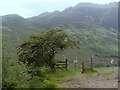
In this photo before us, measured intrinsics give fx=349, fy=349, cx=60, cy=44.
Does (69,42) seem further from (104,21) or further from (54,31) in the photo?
(104,21)

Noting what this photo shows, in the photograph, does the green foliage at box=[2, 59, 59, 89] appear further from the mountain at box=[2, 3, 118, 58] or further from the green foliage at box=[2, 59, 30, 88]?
the mountain at box=[2, 3, 118, 58]

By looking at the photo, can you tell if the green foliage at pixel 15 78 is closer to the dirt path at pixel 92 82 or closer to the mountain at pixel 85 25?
the dirt path at pixel 92 82

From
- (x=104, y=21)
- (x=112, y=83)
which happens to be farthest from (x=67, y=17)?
(x=112, y=83)

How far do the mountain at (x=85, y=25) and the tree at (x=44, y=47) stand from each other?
28.5 metres

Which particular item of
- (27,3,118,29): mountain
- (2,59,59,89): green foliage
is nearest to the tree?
(2,59,59,89): green foliage

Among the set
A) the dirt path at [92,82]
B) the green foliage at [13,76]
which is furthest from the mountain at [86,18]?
the green foliage at [13,76]

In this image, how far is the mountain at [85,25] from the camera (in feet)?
173

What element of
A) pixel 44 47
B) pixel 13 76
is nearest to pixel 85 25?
pixel 44 47

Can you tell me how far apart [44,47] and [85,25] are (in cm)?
5317

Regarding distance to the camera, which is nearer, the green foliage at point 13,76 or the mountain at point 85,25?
the green foliage at point 13,76

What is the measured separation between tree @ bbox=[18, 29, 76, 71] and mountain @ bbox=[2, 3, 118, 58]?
93.6 ft

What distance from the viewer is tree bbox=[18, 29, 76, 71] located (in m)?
17.2

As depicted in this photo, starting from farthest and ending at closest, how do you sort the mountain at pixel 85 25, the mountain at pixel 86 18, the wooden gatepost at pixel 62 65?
the mountain at pixel 86 18
the mountain at pixel 85 25
the wooden gatepost at pixel 62 65

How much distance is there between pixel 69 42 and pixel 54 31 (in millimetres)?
1115
